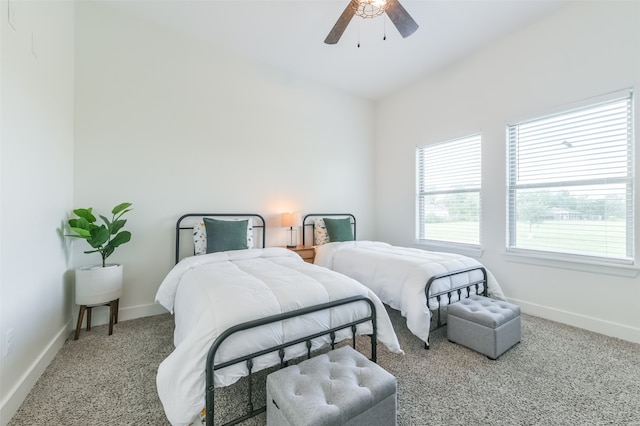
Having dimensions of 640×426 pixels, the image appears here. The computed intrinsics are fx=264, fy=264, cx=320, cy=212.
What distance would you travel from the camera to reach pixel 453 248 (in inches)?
147

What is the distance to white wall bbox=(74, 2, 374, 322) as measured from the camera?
2.70 meters

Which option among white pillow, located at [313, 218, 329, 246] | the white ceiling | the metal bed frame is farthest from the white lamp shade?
the white ceiling

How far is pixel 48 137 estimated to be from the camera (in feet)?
6.77

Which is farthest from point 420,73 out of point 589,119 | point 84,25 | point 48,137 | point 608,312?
point 48,137

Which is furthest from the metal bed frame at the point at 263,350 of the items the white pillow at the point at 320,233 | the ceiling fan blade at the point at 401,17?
the ceiling fan blade at the point at 401,17

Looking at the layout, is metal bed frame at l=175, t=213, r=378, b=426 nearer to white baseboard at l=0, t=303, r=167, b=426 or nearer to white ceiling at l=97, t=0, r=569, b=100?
white baseboard at l=0, t=303, r=167, b=426

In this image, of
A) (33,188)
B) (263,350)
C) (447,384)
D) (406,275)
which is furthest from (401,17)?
(33,188)

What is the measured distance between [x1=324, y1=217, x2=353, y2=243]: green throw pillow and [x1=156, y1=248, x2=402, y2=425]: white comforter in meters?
1.60

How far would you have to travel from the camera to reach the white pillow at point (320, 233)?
153 inches

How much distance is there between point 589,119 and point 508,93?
2.75 ft

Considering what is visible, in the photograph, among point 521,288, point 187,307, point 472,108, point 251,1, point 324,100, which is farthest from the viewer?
point 324,100

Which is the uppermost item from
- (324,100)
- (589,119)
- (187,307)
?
(324,100)

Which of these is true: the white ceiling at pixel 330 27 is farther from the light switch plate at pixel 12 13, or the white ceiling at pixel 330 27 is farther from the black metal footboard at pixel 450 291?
the black metal footboard at pixel 450 291

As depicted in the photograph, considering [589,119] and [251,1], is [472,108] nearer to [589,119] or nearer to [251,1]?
[589,119]
